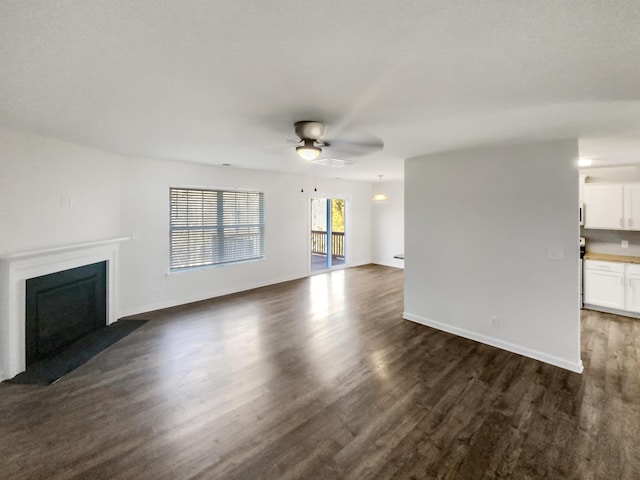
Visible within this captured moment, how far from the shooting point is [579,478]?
5.82ft

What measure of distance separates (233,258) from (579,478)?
212 inches

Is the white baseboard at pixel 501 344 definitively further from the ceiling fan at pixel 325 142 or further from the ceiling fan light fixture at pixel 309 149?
the ceiling fan light fixture at pixel 309 149

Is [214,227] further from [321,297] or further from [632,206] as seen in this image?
[632,206]

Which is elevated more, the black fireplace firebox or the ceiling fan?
the ceiling fan

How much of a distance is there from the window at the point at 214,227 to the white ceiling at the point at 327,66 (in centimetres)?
227

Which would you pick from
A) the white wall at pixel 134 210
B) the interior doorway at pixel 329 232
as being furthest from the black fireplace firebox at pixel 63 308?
the interior doorway at pixel 329 232

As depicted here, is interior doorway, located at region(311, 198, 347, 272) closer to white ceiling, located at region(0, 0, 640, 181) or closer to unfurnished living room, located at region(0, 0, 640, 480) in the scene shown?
unfurnished living room, located at region(0, 0, 640, 480)

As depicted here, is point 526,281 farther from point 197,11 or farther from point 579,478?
point 197,11

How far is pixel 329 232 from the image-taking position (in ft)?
27.2

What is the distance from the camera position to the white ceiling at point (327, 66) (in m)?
1.24

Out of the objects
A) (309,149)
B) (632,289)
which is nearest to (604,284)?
(632,289)

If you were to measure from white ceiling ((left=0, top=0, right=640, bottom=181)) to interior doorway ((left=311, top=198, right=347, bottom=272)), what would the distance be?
17.8 feet

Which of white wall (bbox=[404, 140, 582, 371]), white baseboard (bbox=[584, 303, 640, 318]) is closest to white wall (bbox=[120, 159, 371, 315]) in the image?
white wall (bbox=[404, 140, 582, 371])

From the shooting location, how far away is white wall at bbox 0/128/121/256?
289cm
